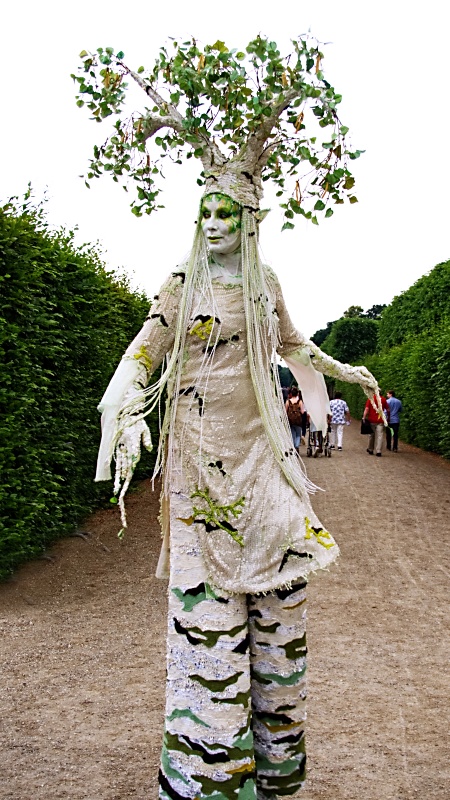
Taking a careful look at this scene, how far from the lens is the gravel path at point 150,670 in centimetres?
356

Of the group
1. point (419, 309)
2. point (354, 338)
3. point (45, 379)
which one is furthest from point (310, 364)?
point (354, 338)

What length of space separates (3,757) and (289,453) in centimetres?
198

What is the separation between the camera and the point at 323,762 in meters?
3.69

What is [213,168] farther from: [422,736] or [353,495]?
[353,495]

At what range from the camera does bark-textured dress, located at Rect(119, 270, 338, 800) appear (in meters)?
2.67

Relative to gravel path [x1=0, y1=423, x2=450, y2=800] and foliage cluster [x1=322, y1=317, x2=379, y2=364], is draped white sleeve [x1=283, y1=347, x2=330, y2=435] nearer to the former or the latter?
gravel path [x1=0, y1=423, x2=450, y2=800]

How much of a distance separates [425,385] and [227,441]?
53.7 ft

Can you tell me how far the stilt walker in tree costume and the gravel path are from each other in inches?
32.6

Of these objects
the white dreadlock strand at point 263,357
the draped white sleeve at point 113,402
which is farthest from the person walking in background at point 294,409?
the draped white sleeve at point 113,402

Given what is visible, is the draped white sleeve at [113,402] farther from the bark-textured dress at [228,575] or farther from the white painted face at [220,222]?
the white painted face at [220,222]

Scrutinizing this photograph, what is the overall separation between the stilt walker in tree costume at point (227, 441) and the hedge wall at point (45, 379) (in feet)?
11.6

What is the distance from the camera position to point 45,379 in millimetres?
6797

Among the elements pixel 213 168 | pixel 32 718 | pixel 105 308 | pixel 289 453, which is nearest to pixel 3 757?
pixel 32 718

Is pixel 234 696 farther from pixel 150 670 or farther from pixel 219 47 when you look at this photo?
pixel 150 670
